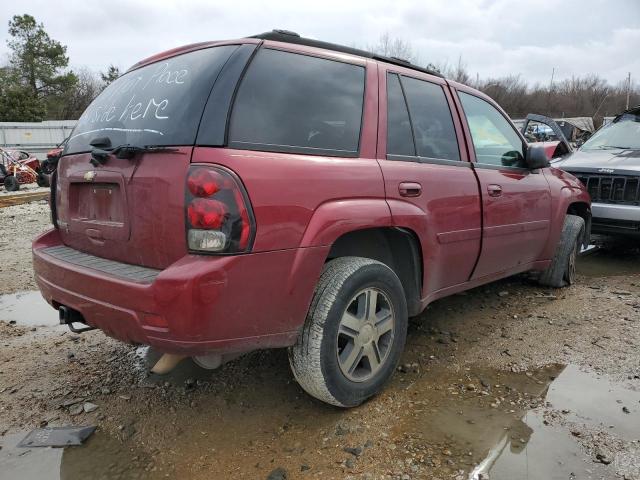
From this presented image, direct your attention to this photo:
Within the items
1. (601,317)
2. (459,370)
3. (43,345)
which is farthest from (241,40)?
(601,317)

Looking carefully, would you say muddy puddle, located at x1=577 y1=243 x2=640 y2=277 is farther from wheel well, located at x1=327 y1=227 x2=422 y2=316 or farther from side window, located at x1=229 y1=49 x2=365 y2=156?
side window, located at x1=229 y1=49 x2=365 y2=156

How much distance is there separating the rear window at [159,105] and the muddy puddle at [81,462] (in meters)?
1.46

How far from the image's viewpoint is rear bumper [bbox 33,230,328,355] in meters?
1.97

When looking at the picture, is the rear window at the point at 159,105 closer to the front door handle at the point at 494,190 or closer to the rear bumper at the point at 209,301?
the rear bumper at the point at 209,301

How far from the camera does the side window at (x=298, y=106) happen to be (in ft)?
7.09

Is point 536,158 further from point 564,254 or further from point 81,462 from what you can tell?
point 81,462

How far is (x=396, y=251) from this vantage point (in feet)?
9.52

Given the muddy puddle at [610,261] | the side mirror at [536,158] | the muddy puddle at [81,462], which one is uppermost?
the side mirror at [536,158]

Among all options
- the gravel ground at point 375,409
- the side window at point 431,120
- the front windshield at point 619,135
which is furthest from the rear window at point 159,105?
the front windshield at point 619,135

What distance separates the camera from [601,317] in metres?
3.93

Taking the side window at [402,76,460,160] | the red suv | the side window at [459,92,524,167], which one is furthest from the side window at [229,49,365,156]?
the side window at [459,92,524,167]

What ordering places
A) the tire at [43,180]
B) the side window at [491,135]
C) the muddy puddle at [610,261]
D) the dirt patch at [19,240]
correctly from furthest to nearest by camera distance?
1. the tire at [43,180]
2. the muddy puddle at [610,261]
3. the dirt patch at [19,240]
4. the side window at [491,135]

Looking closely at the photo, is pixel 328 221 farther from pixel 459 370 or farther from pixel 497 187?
pixel 497 187

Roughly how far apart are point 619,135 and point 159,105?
A: 625cm
